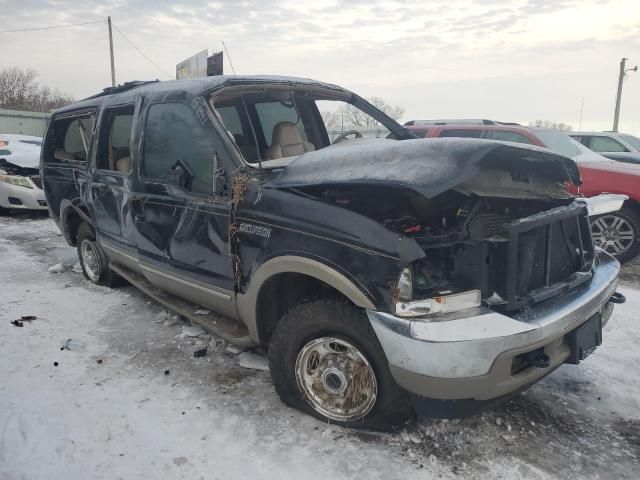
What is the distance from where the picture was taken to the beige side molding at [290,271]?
2.36 m

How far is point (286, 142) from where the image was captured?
383cm

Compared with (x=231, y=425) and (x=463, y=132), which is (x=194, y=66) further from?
(x=231, y=425)

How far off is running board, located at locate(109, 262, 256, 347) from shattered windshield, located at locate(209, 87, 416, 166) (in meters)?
1.11

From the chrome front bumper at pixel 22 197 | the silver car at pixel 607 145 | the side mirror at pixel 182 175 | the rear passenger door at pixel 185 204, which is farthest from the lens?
the silver car at pixel 607 145

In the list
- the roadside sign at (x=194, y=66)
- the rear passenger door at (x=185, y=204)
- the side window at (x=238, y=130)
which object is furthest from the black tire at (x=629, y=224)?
the roadside sign at (x=194, y=66)

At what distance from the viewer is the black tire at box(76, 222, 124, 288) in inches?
199

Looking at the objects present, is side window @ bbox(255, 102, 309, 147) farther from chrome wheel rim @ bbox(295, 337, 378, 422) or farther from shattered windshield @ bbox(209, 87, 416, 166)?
chrome wheel rim @ bbox(295, 337, 378, 422)

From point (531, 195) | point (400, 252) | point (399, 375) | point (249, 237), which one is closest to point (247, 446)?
point (399, 375)

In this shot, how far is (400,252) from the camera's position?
2.21 m

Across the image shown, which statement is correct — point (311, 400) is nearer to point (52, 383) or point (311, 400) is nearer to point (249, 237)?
point (249, 237)

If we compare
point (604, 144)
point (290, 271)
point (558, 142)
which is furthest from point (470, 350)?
point (604, 144)

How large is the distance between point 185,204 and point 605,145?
10490 millimetres

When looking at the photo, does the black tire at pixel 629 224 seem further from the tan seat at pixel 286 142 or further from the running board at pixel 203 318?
the running board at pixel 203 318

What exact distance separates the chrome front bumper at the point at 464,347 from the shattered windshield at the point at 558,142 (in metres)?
5.84
